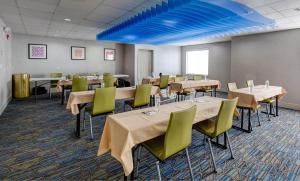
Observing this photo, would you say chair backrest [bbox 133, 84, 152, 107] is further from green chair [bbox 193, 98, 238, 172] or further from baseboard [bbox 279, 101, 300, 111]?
baseboard [bbox 279, 101, 300, 111]

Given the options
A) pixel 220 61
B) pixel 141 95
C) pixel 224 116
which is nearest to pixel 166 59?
pixel 220 61

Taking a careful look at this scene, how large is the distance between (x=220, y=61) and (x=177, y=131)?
25.5 ft

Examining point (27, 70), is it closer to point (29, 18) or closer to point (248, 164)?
point (29, 18)

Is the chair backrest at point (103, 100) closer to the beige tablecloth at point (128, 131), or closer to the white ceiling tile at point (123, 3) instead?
the beige tablecloth at point (128, 131)

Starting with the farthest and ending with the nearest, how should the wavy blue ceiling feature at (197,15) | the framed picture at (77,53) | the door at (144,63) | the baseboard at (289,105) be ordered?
the door at (144,63) < the framed picture at (77,53) < the baseboard at (289,105) < the wavy blue ceiling feature at (197,15)

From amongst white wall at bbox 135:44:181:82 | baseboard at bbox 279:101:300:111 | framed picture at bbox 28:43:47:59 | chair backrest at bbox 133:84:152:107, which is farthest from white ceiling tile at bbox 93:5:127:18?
baseboard at bbox 279:101:300:111

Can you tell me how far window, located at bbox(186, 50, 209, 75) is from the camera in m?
9.52

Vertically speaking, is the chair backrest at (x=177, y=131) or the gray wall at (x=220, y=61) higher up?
the gray wall at (x=220, y=61)

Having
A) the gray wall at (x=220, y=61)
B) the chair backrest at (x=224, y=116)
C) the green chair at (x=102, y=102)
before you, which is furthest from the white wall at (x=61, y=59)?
the chair backrest at (x=224, y=116)

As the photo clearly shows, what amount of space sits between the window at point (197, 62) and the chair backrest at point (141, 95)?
6.48 metres

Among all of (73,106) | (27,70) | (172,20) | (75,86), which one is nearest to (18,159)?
(73,106)

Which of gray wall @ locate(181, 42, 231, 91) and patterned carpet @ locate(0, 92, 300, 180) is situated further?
gray wall @ locate(181, 42, 231, 91)

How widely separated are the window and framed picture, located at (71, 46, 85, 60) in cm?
582

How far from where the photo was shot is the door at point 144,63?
30.7 feet
